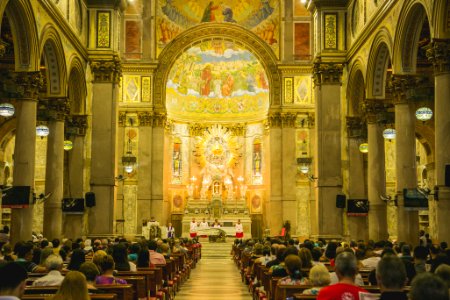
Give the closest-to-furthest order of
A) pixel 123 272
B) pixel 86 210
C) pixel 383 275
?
1. pixel 383 275
2. pixel 123 272
3. pixel 86 210

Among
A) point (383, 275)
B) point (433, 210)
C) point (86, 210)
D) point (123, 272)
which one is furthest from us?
point (433, 210)

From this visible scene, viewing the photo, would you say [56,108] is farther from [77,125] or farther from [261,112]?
[261,112]

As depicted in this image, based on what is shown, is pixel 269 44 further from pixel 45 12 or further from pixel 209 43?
pixel 45 12

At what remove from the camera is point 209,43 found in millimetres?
48188

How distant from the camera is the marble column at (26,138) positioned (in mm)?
21094

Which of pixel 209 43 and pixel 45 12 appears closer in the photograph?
pixel 45 12

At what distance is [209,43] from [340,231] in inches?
918

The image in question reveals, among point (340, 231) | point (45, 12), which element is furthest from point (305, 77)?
point (45, 12)

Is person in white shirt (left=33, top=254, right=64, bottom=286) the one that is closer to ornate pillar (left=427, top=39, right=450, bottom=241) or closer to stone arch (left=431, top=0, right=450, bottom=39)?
ornate pillar (left=427, top=39, right=450, bottom=241)

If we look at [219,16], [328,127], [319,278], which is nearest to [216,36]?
[219,16]

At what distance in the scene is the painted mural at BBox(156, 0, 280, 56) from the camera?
42406mm

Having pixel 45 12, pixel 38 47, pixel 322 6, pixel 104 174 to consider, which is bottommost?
pixel 104 174

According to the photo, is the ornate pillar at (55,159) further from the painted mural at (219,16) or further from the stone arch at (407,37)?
the painted mural at (219,16)

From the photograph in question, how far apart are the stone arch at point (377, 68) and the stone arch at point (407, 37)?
237cm
